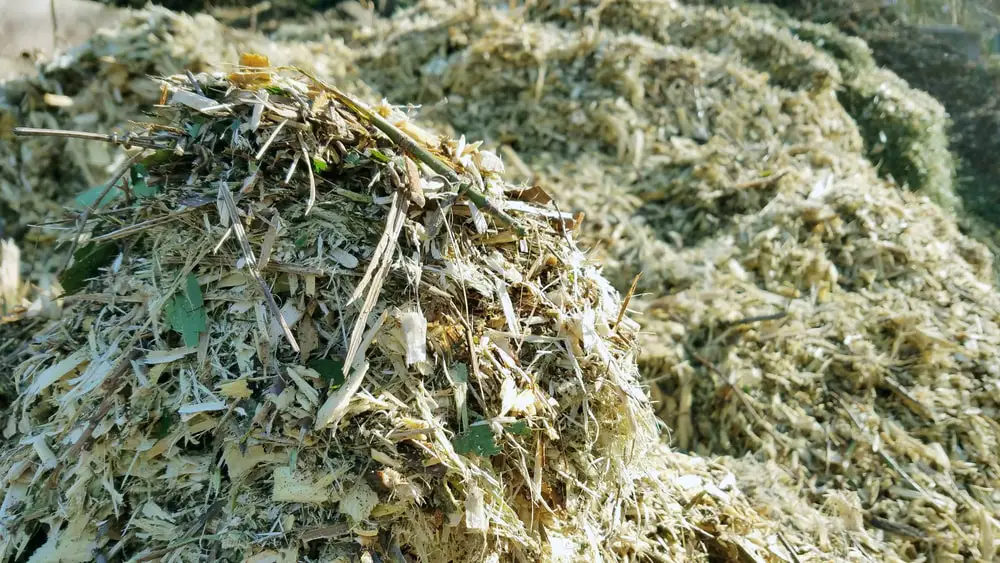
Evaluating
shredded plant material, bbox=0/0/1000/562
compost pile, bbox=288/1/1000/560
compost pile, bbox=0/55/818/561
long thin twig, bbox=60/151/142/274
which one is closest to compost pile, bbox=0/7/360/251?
compost pile, bbox=288/1/1000/560

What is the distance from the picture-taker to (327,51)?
4.74 meters

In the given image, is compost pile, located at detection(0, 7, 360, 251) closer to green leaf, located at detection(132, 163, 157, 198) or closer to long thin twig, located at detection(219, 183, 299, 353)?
green leaf, located at detection(132, 163, 157, 198)

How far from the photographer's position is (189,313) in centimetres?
161

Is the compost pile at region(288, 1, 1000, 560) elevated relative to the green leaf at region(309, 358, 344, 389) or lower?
lower

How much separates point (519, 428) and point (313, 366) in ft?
1.58

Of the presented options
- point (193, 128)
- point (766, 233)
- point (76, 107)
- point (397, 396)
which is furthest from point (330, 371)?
point (76, 107)

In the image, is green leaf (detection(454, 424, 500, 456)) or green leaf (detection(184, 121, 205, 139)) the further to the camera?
green leaf (detection(184, 121, 205, 139))

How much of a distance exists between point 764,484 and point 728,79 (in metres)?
2.76

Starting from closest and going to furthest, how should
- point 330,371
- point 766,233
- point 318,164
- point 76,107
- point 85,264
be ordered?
1. point 330,371
2. point 318,164
3. point 85,264
4. point 766,233
5. point 76,107

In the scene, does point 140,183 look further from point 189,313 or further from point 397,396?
point 397,396

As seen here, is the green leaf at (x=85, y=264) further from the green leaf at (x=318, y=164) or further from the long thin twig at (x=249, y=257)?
the green leaf at (x=318, y=164)

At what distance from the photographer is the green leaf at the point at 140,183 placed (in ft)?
5.66

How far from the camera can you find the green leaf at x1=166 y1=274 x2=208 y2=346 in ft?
5.22

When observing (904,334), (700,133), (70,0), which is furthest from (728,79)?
(70,0)
